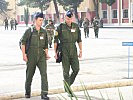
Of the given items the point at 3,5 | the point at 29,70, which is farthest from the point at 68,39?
the point at 3,5

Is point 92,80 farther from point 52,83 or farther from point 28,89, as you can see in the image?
point 28,89

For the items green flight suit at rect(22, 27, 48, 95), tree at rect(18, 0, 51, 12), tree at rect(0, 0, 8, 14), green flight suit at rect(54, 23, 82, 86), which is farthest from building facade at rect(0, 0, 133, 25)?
green flight suit at rect(22, 27, 48, 95)

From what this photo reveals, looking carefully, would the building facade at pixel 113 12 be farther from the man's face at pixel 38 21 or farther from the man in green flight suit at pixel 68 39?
the man's face at pixel 38 21

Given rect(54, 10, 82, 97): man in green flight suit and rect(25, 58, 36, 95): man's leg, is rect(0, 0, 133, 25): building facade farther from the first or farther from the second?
rect(25, 58, 36, 95): man's leg

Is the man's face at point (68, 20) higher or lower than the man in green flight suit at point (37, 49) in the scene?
higher

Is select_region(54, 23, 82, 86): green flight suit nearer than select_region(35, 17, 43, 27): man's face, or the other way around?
select_region(35, 17, 43, 27): man's face

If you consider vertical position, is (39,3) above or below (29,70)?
above

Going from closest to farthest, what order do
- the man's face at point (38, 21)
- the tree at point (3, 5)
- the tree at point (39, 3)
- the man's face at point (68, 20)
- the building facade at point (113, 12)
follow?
the man's face at point (38, 21) < the man's face at point (68, 20) < the building facade at point (113, 12) < the tree at point (39, 3) < the tree at point (3, 5)

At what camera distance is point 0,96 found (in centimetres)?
836

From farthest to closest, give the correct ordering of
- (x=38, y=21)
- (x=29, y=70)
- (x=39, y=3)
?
(x=39, y=3)
(x=29, y=70)
(x=38, y=21)

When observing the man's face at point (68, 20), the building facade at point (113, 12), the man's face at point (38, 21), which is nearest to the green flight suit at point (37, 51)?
the man's face at point (38, 21)

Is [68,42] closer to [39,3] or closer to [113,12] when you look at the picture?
[113,12]

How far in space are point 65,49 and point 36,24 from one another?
0.79 m

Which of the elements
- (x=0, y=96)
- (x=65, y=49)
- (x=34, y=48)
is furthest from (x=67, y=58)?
(x=0, y=96)
